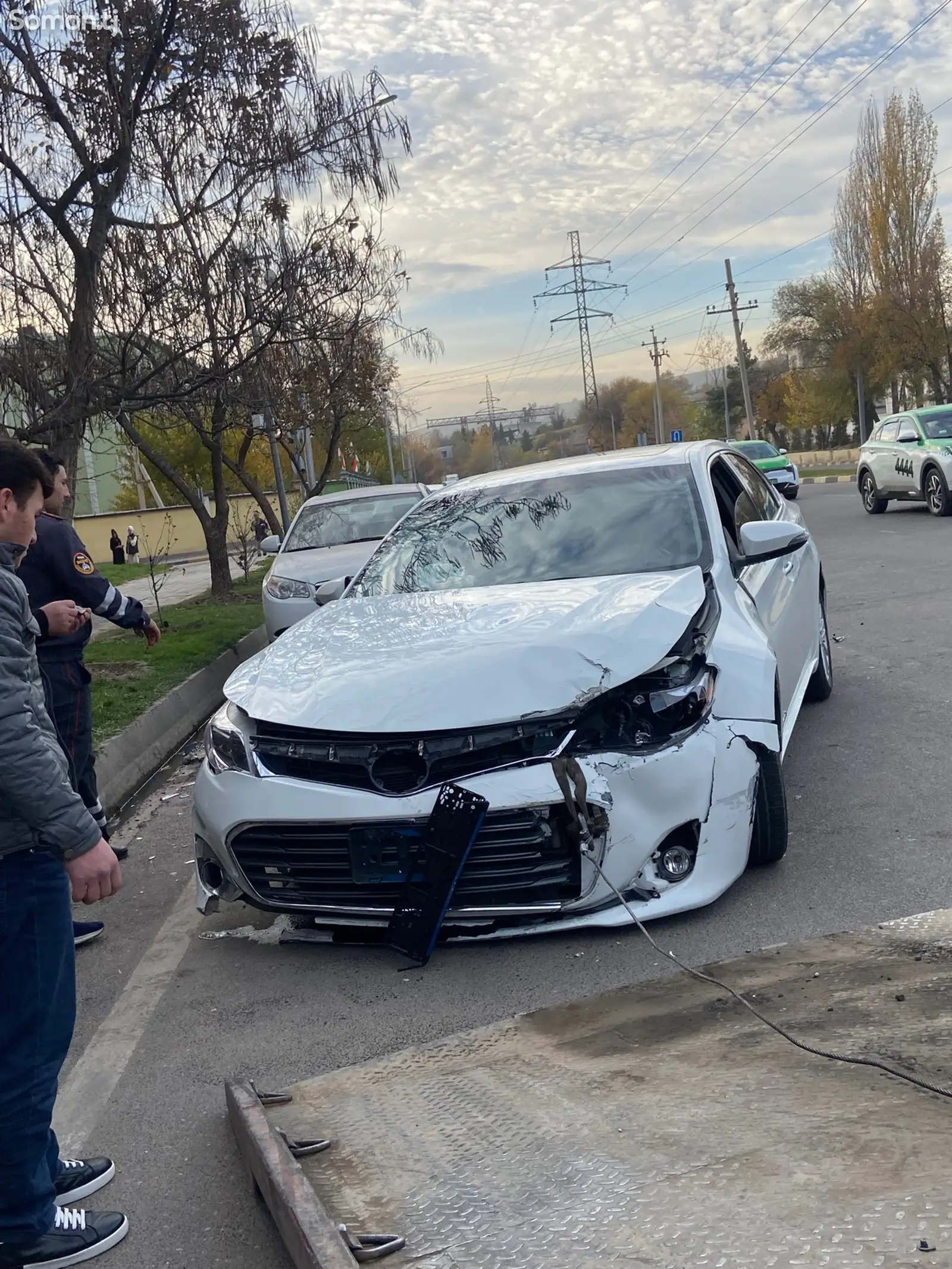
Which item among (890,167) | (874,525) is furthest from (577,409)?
(874,525)

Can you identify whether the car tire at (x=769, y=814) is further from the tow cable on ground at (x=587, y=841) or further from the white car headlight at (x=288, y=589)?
the white car headlight at (x=288, y=589)

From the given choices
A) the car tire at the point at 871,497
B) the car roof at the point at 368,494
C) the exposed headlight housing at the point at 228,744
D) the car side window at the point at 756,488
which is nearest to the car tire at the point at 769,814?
the exposed headlight housing at the point at 228,744

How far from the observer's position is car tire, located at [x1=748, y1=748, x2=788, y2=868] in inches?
169

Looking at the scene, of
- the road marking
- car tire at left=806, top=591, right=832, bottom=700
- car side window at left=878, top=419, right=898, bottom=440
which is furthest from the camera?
car side window at left=878, top=419, right=898, bottom=440

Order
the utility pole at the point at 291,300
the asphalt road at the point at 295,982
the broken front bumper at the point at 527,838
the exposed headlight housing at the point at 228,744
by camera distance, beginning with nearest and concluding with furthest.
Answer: the asphalt road at the point at 295,982 < the broken front bumper at the point at 527,838 < the exposed headlight housing at the point at 228,744 < the utility pole at the point at 291,300

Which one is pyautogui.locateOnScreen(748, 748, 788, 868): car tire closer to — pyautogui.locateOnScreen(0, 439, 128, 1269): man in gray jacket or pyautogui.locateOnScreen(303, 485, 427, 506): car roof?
pyautogui.locateOnScreen(0, 439, 128, 1269): man in gray jacket

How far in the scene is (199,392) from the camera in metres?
10.1

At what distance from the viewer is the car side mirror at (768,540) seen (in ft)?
17.1

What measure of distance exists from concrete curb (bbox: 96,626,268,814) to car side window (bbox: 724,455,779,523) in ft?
13.5

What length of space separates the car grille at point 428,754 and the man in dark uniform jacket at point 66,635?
163 cm

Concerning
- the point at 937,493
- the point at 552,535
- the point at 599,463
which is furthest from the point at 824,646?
the point at 937,493

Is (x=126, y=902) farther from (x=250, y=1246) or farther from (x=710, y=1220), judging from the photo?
(x=710, y=1220)

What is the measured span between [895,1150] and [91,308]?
8476mm

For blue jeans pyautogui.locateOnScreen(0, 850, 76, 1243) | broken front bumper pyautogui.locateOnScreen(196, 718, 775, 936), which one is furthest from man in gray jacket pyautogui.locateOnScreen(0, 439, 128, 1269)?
broken front bumper pyautogui.locateOnScreen(196, 718, 775, 936)
